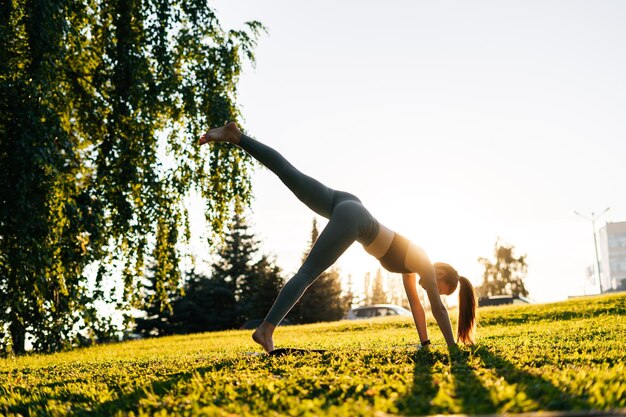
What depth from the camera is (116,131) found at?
33.4 ft

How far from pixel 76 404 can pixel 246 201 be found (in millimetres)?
8172

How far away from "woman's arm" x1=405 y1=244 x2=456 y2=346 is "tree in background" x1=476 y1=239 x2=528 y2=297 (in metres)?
71.0

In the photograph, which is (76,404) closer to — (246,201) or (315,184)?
(315,184)

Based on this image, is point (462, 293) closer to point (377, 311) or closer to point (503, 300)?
point (377, 311)

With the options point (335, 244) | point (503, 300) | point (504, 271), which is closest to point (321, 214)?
point (335, 244)

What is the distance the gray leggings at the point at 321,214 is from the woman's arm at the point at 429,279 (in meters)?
0.52

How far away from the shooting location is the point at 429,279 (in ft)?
18.6

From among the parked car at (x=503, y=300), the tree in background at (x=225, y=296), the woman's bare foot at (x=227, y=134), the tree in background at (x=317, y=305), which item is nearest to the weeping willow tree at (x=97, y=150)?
the woman's bare foot at (x=227, y=134)

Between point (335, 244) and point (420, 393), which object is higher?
point (335, 244)

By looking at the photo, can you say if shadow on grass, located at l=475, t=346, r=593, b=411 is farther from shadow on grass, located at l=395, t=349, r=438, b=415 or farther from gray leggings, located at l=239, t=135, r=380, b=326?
gray leggings, located at l=239, t=135, r=380, b=326

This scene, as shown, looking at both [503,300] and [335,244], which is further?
[503,300]

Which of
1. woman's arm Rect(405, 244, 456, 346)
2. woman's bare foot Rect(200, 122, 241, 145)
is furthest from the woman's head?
woman's bare foot Rect(200, 122, 241, 145)

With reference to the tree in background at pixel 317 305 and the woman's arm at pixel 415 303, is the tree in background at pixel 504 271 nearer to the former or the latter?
the tree in background at pixel 317 305

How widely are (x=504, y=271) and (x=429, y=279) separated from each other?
72210mm
